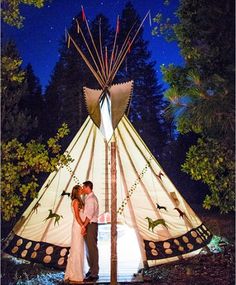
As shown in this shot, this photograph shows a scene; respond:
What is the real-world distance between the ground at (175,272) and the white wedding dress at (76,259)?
22cm

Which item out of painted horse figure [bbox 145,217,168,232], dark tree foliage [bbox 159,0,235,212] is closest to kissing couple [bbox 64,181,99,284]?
painted horse figure [bbox 145,217,168,232]

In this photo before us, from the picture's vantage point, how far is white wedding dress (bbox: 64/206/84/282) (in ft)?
17.0

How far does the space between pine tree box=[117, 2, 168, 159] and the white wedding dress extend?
49.1 feet

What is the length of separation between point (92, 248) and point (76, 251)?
256 millimetres

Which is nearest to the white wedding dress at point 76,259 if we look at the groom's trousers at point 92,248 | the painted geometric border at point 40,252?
the groom's trousers at point 92,248

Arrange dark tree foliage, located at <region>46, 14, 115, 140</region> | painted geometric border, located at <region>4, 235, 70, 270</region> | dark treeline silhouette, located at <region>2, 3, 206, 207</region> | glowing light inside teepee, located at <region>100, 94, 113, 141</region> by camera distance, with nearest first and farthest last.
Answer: painted geometric border, located at <region>4, 235, 70, 270</region> < glowing light inside teepee, located at <region>100, 94, 113, 141</region> < dark treeline silhouette, located at <region>2, 3, 206, 207</region> < dark tree foliage, located at <region>46, 14, 115, 140</region>

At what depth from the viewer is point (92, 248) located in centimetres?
545

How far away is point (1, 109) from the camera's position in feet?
13.6

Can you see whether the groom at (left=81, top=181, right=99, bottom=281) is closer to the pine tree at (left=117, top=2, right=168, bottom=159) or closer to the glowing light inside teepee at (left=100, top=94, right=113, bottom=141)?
the glowing light inside teepee at (left=100, top=94, right=113, bottom=141)

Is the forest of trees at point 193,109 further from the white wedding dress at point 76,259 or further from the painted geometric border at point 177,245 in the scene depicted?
the painted geometric border at point 177,245

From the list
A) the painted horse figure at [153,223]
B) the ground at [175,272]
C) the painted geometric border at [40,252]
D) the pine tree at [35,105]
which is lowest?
the ground at [175,272]

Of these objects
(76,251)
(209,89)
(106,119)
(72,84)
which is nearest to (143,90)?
(72,84)

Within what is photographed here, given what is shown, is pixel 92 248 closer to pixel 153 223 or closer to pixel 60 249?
pixel 60 249

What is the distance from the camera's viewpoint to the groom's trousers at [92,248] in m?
5.42
